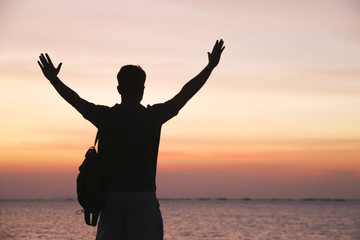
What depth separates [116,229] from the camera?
340 centimetres

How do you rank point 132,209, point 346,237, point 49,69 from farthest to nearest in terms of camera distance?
point 346,237, point 49,69, point 132,209

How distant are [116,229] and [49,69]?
1.09 metres

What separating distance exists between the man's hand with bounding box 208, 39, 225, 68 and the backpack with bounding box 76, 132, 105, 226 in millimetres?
906

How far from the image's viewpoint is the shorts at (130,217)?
3354 mm

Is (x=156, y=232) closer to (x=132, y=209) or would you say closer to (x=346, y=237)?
(x=132, y=209)

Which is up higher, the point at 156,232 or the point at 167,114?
the point at 167,114

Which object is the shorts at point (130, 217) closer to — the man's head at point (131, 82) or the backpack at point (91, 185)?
the backpack at point (91, 185)

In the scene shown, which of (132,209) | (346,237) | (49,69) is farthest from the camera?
(346,237)

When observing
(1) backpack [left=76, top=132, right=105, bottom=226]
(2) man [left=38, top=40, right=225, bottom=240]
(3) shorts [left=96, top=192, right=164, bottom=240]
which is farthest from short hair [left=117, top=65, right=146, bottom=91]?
(3) shorts [left=96, top=192, right=164, bottom=240]

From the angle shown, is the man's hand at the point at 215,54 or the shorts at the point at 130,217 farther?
the man's hand at the point at 215,54

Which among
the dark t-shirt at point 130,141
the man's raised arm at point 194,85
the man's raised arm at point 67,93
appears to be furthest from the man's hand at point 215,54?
the man's raised arm at point 67,93

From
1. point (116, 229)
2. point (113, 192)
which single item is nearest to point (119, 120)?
point (113, 192)

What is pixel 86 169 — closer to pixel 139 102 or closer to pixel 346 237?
pixel 139 102

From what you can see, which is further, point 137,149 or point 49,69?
point 49,69
